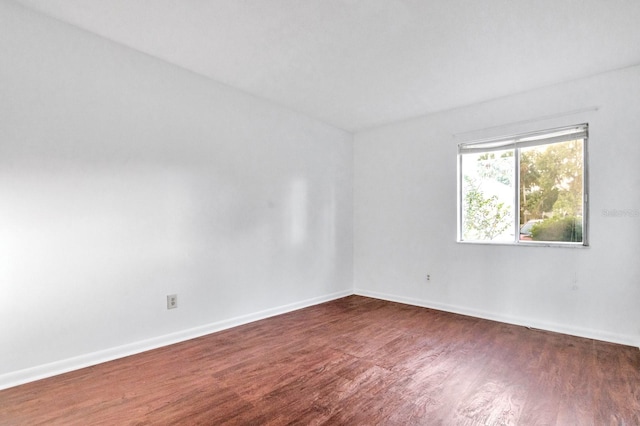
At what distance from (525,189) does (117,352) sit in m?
4.43

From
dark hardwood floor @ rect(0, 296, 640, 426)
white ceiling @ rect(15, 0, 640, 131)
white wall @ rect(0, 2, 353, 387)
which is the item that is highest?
white ceiling @ rect(15, 0, 640, 131)

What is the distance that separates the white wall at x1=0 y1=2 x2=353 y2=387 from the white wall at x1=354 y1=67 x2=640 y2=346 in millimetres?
1515

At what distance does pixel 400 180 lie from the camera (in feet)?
15.2

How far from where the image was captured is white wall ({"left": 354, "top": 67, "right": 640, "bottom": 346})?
304 centimetres

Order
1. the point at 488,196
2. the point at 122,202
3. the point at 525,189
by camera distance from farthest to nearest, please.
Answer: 1. the point at 488,196
2. the point at 525,189
3. the point at 122,202

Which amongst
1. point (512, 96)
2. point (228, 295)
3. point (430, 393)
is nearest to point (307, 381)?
point (430, 393)

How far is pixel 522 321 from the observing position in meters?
3.54

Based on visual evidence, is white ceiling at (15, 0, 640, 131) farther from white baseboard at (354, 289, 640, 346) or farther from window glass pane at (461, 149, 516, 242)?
white baseboard at (354, 289, 640, 346)

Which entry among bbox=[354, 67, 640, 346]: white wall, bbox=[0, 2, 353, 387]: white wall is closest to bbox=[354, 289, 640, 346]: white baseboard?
bbox=[354, 67, 640, 346]: white wall

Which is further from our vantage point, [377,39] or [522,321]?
[522,321]

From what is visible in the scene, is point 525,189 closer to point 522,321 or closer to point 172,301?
point 522,321

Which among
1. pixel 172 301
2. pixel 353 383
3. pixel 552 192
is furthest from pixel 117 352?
pixel 552 192

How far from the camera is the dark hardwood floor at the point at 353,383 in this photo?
1889mm

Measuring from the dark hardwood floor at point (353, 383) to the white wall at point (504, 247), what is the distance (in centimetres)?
40
